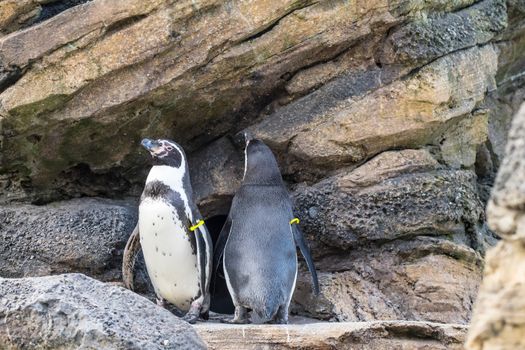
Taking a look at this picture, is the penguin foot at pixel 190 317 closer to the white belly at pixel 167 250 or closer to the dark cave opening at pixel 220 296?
the white belly at pixel 167 250

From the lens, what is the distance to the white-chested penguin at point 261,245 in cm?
505

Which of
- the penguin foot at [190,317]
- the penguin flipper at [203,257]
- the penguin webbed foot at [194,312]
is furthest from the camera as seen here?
the penguin flipper at [203,257]

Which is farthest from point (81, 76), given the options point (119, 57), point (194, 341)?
point (194, 341)

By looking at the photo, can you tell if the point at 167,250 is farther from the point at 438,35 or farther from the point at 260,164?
the point at 438,35

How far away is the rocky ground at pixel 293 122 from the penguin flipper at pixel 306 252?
0.17 meters

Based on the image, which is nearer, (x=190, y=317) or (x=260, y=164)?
(x=190, y=317)

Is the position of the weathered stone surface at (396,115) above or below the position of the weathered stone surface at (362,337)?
above

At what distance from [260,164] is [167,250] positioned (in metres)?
0.74

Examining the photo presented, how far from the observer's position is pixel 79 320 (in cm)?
322

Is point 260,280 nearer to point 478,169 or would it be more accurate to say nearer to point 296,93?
point 296,93

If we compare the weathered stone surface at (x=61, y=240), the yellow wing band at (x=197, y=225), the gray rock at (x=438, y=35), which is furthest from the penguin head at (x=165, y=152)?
the gray rock at (x=438, y=35)

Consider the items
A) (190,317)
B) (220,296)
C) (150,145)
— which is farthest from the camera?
(220,296)

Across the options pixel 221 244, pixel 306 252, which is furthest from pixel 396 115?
pixel 221 244

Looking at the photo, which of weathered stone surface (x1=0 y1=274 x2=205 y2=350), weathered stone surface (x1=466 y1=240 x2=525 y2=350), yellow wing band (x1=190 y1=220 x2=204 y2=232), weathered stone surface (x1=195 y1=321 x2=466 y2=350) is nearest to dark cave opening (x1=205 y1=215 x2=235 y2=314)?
yellow wing band (x1=190 y1=220 x2=204 y2=232)
